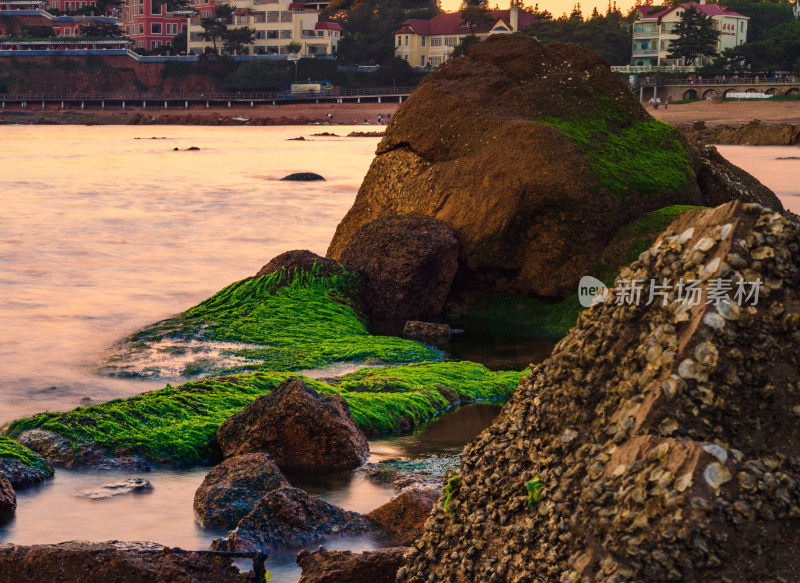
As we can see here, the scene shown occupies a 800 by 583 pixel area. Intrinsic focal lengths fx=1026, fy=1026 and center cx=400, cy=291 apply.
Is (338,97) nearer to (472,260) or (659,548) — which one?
(472,260)

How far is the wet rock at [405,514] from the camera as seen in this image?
14.4ft

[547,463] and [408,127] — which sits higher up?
[408,127]

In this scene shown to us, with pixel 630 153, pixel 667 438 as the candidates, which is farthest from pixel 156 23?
pixel 667 438

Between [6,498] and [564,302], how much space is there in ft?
20.1

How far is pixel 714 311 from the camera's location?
250 centimetres

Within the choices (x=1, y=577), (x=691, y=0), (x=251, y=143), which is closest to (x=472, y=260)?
(x=1, y=577)

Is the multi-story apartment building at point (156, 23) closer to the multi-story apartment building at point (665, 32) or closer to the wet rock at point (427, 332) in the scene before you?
the multi-story apartment building at point (665, 32)

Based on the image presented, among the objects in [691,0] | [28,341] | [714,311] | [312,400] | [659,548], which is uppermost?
[691,0]

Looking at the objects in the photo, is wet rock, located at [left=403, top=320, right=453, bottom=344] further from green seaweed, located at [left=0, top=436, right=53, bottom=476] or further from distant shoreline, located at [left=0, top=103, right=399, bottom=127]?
distant shoreline, located at [left=0, top=103, right=399, bottom=127]

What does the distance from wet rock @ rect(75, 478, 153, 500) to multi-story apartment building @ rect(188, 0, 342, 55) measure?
108 meters

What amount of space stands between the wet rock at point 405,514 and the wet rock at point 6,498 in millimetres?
1768

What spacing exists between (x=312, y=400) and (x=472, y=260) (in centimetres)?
451

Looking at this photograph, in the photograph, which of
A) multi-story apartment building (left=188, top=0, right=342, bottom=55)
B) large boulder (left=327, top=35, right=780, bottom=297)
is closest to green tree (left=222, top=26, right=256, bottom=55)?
multi-story apartment building (left=188, top=0, right=342, bottom=55)

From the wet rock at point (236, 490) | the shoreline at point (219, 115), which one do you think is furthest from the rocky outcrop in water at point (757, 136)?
the wet rock at point (236, 490)
